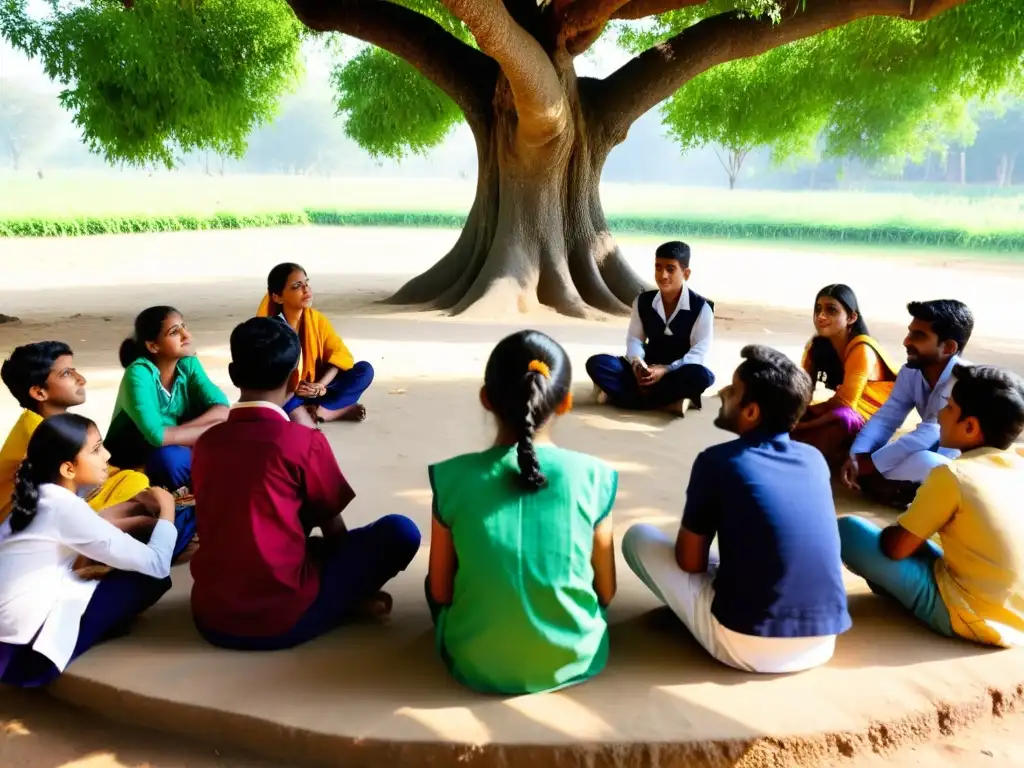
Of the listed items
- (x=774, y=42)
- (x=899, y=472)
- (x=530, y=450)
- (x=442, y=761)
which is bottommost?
(x=442, y=761)

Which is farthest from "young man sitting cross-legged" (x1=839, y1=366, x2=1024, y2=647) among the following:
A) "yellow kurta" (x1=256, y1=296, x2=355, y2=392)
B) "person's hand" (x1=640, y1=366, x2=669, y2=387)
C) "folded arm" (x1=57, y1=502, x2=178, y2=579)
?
"yellow kurta" (x1=256, y1=296, x2=355, y2=392)

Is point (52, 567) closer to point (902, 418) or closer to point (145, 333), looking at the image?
point (145, 333)

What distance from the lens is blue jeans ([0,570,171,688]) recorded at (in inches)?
86.9

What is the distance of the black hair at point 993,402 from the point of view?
233 centimetres

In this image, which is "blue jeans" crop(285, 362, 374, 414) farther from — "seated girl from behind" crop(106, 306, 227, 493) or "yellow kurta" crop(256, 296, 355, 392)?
"seated girl from behind" crop(106, 306, 227, 493)

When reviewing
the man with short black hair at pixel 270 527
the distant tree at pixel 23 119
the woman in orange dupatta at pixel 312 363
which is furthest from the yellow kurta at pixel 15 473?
the distant tree at pixel 23 119

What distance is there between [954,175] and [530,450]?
207ft

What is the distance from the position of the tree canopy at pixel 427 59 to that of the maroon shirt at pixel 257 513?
197 inches

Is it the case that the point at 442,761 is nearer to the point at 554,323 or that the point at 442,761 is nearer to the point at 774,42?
the point at 554,323

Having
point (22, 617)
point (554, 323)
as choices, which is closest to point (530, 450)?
point (22, 617)

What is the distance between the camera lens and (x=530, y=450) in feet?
6.62

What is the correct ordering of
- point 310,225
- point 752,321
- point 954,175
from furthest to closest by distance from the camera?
point 954,175
point 310,225
point 752,321

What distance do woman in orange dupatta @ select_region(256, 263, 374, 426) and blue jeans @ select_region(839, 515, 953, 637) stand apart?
2781 mm

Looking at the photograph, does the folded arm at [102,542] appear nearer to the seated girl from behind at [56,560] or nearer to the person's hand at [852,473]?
the seated girl from behind at [56,560]
